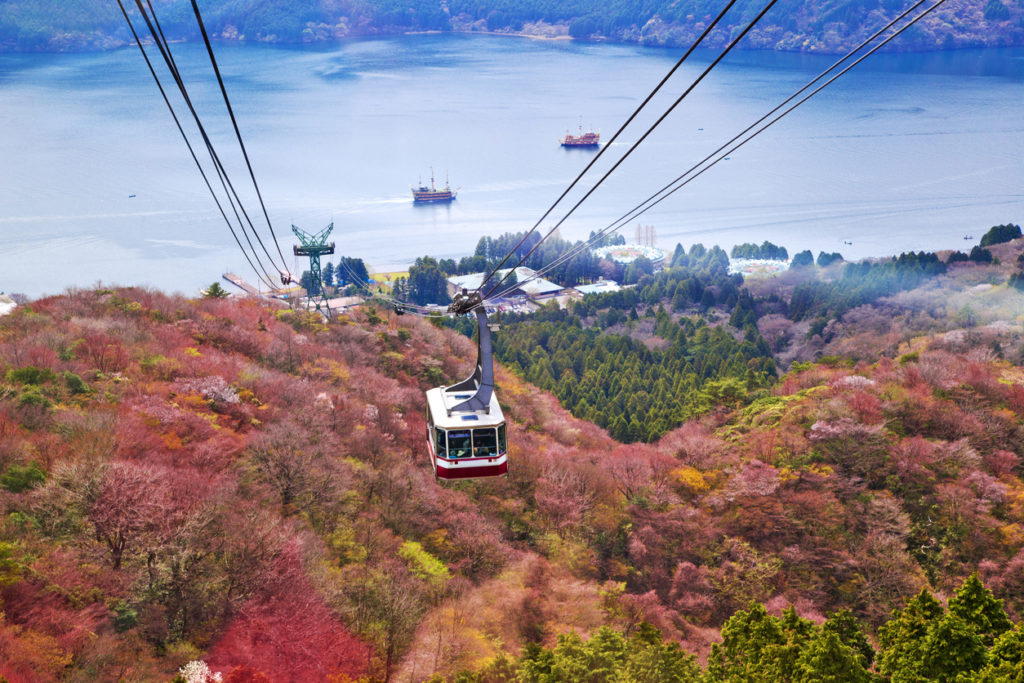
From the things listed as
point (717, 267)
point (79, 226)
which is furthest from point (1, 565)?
point (79, 226)

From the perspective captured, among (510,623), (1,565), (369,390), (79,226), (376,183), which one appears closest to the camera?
(1,565)

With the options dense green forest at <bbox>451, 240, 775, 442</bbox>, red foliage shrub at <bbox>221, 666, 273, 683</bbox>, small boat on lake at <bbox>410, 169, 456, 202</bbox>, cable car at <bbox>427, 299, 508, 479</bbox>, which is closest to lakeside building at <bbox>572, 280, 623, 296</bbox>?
dense green forest at <bbox>451, 240, 775, 442</bbox>

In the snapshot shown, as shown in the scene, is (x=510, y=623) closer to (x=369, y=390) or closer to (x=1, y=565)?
(x=1, y=565)

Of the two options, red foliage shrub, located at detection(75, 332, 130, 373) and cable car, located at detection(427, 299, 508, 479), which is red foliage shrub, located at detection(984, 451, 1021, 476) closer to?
cable car, located at detection(427, 299, 508, 479)

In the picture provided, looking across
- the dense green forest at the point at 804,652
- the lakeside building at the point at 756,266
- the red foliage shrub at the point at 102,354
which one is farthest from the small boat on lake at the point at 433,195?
the dense green forest at the point at 804,652

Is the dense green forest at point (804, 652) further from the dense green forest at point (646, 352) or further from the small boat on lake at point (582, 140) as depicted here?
the small boat on lake at point (582, 140)

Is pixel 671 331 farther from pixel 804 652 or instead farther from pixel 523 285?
pixel 804 652
